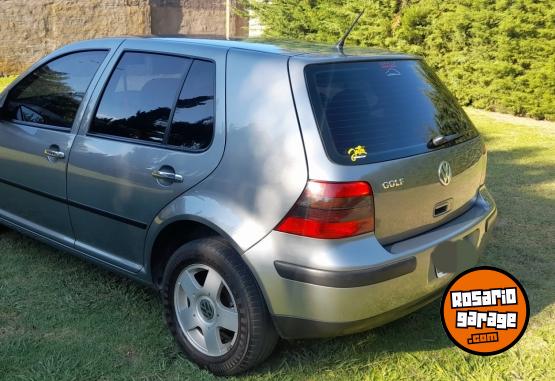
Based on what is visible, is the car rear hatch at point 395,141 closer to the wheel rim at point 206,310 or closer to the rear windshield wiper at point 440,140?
the rear windshield wiper at point 440,140

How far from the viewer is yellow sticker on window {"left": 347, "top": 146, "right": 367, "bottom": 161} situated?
91.0 inches

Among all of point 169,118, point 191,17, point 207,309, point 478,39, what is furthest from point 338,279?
point 191,17

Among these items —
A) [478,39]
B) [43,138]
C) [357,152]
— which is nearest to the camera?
[357,152]

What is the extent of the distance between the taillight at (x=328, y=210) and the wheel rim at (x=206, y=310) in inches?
19.8

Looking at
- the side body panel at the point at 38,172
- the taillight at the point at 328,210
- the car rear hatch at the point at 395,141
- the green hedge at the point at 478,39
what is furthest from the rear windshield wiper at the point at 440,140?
the green hedge at the point at 478,39

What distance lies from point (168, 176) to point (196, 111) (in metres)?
0.36

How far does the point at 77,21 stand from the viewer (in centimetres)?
1512

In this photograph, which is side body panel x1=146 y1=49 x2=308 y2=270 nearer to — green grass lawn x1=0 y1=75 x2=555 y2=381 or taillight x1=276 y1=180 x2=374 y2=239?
taillight x1=276 y1=180 x2=374 y2=239

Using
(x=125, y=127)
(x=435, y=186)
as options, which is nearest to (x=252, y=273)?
(x=435, y=186)

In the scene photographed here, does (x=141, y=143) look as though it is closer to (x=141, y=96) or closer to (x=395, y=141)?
(x=141, y=96)

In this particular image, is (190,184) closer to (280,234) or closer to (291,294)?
(280,234)

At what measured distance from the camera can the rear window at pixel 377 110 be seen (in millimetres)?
2350

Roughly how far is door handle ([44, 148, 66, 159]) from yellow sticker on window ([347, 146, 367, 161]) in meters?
1.78

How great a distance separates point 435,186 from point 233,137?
0.98m
